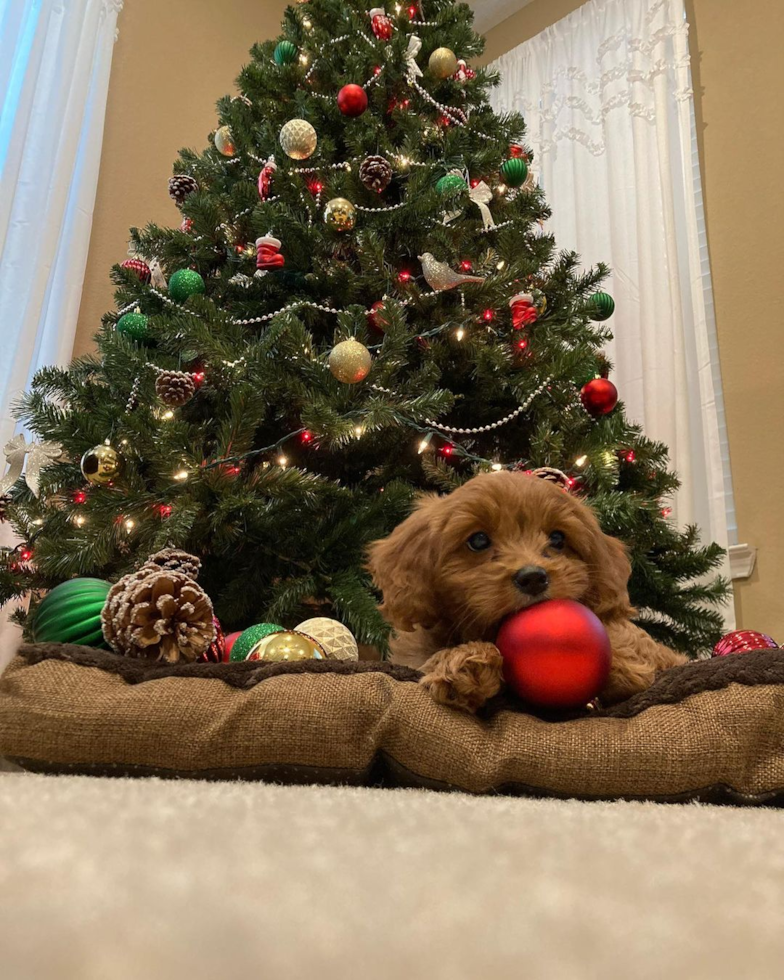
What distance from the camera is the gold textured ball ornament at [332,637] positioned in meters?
1.21

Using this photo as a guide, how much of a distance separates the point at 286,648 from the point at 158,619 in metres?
0.20

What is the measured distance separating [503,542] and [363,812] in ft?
1.57

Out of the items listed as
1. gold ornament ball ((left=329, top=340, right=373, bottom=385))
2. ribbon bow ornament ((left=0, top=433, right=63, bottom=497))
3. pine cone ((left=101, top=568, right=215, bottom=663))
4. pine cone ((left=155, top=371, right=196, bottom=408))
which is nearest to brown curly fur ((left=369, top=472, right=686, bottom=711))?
pine cone ((left=101, top=568, right=215, bottom=663))

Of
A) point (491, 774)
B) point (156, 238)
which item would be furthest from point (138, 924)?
point (156, 238)

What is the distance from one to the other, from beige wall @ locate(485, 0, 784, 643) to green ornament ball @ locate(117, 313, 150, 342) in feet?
7.28

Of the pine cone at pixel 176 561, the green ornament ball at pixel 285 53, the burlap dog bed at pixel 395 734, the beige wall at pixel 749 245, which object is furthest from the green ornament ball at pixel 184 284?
the beige wall at pixel 749 245

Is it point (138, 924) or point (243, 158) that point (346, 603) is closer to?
point (138, 924)

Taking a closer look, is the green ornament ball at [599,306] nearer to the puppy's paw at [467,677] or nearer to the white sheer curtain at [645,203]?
the white sheer curtain at [645,203]

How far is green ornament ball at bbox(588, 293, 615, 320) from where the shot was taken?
198 centimetres

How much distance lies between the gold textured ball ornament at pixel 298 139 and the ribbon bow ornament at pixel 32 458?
3.41 feet

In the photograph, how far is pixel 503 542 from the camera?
2.98ft

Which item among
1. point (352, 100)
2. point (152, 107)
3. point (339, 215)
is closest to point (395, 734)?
point (339, 215)

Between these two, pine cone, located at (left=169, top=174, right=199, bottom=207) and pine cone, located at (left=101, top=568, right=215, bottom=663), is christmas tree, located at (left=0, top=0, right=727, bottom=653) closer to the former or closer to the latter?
pine cone, located at (left=169, top=174, right=199, bottom=207)

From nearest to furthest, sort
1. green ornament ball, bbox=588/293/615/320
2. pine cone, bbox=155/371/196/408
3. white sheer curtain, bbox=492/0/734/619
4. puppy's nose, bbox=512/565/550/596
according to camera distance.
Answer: puppy's nose, bbox=512/565/550/596
pine cone, bbox=155/371/196/408
green ornament ball, bbox=588/293/615/320
white sheer curtain, bbox=492/0/734/619
